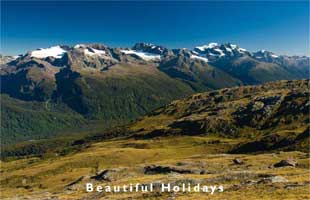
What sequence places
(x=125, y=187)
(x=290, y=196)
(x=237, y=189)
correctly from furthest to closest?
(x=125, y=187)
(x=237, y=189)
(x=290, y=196)

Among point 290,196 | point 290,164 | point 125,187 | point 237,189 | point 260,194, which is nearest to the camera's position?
point 290,196

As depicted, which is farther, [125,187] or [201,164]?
[201,164]

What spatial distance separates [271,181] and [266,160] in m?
85.1

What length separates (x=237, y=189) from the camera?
273 feet

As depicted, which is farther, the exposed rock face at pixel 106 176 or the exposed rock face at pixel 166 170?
the exposed rock face at pixel 106 176

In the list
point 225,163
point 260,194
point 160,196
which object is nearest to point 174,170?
point 225,163

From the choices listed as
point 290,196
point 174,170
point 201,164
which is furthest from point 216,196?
point 201,164

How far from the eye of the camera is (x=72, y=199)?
325ft

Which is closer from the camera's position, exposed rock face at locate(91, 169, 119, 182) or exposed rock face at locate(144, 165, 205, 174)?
exposed rock face at locate(144, 165, 205, 174)

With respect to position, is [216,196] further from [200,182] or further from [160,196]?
[200,182]

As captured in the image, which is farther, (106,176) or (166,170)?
(166,170)

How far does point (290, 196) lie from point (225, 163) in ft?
333

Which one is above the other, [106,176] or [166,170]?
[166,170]

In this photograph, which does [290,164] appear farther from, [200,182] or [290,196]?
[290,196]
